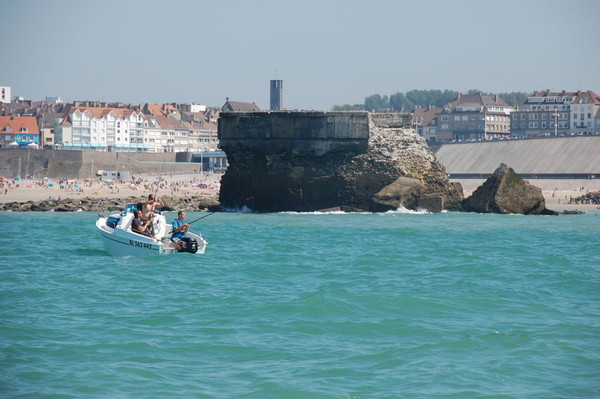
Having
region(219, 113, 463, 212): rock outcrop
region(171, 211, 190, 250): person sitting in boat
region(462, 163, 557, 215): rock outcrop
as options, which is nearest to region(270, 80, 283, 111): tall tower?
region(462, 163, 557, 215): rock outcrop

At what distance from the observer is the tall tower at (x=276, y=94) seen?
6395 inches

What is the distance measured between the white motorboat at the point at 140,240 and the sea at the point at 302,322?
388 mm

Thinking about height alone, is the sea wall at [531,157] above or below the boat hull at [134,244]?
above

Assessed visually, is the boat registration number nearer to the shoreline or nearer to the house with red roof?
the shoreline

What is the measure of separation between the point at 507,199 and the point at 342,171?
9.98 meters

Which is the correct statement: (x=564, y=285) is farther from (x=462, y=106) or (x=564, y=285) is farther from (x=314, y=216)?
(x=462, y=106)

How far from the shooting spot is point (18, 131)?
13725 centimetres

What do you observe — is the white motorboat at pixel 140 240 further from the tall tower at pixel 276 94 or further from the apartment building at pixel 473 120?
the apartment building at pixel 473 120

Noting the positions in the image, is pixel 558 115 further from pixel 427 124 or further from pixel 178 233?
pixel 178 233

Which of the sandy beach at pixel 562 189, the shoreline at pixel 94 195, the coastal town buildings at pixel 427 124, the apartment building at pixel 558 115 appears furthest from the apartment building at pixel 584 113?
the shoreline at pixel 94 195

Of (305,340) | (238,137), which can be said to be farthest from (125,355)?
(238,137)

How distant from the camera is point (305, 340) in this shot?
634 inches

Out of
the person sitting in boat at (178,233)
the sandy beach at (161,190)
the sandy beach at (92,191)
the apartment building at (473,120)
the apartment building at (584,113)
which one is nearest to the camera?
the person sitting in boat at (178,233)

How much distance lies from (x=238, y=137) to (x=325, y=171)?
18.0ft
